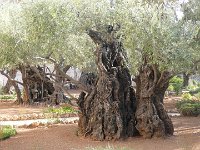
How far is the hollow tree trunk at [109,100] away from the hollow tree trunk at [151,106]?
34 cm

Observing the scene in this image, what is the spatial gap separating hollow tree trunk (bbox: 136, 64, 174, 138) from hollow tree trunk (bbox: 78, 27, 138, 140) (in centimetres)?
34

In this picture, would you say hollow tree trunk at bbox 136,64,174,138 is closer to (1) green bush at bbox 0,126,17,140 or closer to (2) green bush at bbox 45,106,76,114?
(1) green bush at bbox 0,126,17,140

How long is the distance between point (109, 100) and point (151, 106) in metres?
1.22

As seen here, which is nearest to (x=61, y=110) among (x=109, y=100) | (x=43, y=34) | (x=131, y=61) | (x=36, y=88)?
(x=36, y=88)

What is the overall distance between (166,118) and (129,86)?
1.45 m

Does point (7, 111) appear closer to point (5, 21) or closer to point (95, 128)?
point (5, 21)

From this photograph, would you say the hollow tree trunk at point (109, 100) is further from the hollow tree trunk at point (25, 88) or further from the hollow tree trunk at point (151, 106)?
the hollow tree trunk at point (25, 88)

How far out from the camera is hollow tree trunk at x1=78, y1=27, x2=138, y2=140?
38.9ft

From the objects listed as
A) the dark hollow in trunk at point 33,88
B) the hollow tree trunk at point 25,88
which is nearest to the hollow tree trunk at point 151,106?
the dark hollow in trunk at point 33,88

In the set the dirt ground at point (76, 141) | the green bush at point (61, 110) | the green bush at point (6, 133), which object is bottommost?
the dirt ground at point (76, 141)

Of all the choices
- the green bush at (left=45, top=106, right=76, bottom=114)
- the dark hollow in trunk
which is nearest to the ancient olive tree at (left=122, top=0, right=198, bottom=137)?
the green bush at (left=45, top=106, right=76, bottom=114)

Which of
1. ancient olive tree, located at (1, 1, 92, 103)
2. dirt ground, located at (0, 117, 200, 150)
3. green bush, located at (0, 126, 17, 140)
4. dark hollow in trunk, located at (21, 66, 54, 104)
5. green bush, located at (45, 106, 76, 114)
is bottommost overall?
dirt ground, located at (0, 117, 200, 150)

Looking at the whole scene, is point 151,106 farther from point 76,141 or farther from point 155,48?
point 155,48

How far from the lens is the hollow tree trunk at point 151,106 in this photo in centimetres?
1186
